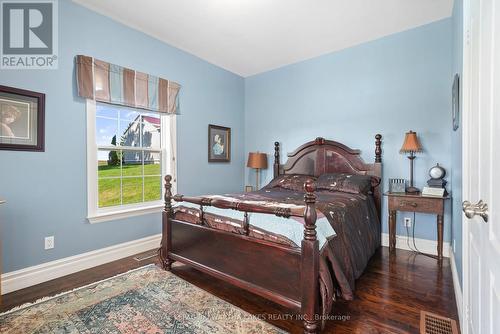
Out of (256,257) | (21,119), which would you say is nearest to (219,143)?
(21,119)

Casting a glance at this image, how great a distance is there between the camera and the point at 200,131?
3992 millimetres

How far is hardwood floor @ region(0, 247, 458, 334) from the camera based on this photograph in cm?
175

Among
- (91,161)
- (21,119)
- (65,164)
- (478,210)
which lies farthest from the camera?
(91,161)

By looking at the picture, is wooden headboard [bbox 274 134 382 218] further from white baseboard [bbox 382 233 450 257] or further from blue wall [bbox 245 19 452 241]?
white baseboard [bbox 382 233 450 257]

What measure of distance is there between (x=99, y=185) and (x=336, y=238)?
8.66 ft

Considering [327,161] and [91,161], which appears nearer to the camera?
[91,161]

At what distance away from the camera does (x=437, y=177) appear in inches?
115

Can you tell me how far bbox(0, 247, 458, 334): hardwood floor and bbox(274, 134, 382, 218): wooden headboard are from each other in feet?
3.17

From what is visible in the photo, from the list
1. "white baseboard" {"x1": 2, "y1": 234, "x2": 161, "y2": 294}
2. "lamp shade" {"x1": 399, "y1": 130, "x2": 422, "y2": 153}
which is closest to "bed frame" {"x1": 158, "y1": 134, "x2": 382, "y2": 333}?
"white baseboard" {"x1": 2, "y1": 234, "x2": 161, "y2": 294}

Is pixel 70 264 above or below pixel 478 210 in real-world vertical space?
below

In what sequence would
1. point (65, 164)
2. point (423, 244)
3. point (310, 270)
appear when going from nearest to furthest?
1. point (310, 270)
2. point (65, 164)
3. point (423, 244)

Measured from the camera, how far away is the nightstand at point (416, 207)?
273cm

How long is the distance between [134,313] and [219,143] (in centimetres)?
292

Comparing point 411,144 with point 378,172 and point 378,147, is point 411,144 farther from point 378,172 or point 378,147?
point 378,172
